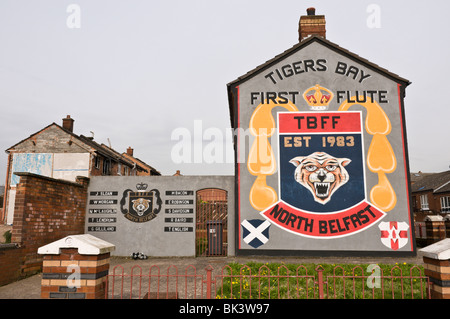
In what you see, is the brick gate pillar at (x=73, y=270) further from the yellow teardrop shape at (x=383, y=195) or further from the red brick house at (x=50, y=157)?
the red brick house at (x=50, y=157)

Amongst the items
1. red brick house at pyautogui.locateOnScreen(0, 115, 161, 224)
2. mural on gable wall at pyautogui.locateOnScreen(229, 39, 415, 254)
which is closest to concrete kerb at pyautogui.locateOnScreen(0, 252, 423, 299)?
mural on gable wall at pyautogui.locateOnScreen(229, 39, 415, 254)

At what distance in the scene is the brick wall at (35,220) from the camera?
27.3 feet

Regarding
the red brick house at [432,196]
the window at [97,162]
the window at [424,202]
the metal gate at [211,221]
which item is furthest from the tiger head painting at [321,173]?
the window at [424,202]

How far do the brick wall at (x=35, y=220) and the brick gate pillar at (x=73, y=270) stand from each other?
4.27m

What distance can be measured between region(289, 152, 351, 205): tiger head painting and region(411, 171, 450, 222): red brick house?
27.7 m

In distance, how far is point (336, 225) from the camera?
455 inches

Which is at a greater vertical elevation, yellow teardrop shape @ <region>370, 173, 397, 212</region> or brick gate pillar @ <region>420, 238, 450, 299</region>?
yellow teardrop shape @ <region>370, 173, 397, 212</region>

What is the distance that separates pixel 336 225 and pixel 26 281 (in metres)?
10.1

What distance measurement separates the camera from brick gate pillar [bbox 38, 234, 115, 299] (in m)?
4.70

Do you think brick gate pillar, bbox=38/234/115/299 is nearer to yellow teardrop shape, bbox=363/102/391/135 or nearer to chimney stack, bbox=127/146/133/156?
yellow teardrop shape, bbox=363/102/391/135

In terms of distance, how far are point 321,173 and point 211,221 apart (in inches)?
186

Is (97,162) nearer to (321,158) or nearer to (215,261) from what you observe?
(215,261)

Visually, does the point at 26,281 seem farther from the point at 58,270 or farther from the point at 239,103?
the point at 239,103

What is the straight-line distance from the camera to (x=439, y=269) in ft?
15.8
